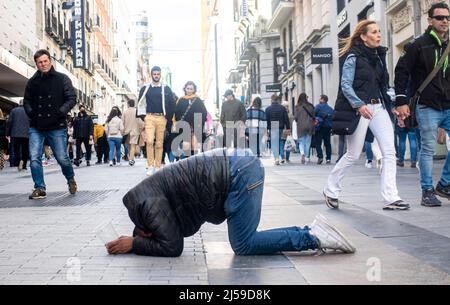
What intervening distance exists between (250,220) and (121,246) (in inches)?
32.5

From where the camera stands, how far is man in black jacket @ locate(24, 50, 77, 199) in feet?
25.9

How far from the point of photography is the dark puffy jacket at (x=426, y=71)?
6355mm

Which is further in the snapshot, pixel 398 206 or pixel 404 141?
pixel 404 141

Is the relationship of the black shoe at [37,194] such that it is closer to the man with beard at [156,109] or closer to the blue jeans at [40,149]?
the blue jeans at [40,149]

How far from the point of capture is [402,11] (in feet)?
54.0

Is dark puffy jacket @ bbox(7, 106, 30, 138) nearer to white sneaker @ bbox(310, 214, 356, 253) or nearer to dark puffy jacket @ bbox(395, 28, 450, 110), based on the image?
dark puffy jacket @ bbox(395, 28, 450, 110)

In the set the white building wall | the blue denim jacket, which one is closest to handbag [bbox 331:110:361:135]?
the blue denim jacket

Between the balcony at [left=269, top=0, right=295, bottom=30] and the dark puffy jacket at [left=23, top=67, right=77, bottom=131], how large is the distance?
26.1 metres

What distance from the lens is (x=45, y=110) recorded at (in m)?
7.94

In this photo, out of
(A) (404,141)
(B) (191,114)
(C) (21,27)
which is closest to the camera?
(B) (191,114)

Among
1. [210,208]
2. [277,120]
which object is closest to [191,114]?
[277,120]

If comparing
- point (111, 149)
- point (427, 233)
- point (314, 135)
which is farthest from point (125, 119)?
point (427, 233)

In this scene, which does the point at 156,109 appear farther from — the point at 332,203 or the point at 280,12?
the point at 280,12

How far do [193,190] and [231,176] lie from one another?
240mm
